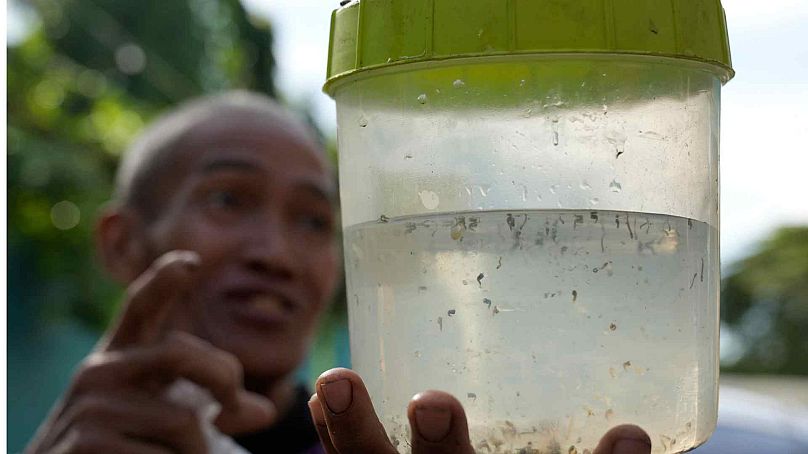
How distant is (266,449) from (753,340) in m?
24.2

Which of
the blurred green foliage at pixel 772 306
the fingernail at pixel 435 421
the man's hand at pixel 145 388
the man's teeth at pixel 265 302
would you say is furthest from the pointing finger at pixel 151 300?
the blurred green foliage at pixel 772 306

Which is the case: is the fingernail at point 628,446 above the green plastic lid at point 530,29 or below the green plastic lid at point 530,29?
below

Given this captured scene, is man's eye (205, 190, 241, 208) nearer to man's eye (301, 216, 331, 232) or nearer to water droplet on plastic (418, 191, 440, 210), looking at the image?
man's eye (301, 216, 331, 232)

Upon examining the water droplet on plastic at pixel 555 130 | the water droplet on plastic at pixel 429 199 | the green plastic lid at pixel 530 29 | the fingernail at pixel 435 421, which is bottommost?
the fingernail at pixel 435 421

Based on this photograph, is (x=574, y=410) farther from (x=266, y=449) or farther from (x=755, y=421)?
(x=755, y=421)

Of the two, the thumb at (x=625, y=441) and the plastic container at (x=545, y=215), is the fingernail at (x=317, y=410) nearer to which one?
the plastic container at (x=545, y=215)

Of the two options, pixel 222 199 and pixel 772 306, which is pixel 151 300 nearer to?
pixel 222 199

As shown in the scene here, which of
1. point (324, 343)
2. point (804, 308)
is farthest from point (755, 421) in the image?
point (804, 308)

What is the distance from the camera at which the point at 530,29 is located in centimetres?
87

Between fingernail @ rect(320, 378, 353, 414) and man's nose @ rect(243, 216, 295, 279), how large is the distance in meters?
1.36

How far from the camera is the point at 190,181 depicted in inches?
95.4

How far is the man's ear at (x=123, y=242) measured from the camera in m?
2.58

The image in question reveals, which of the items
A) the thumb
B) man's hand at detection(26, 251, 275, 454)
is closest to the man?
man's hand at detection(26, 251, 275, 454)

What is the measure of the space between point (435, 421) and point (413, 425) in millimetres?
30
